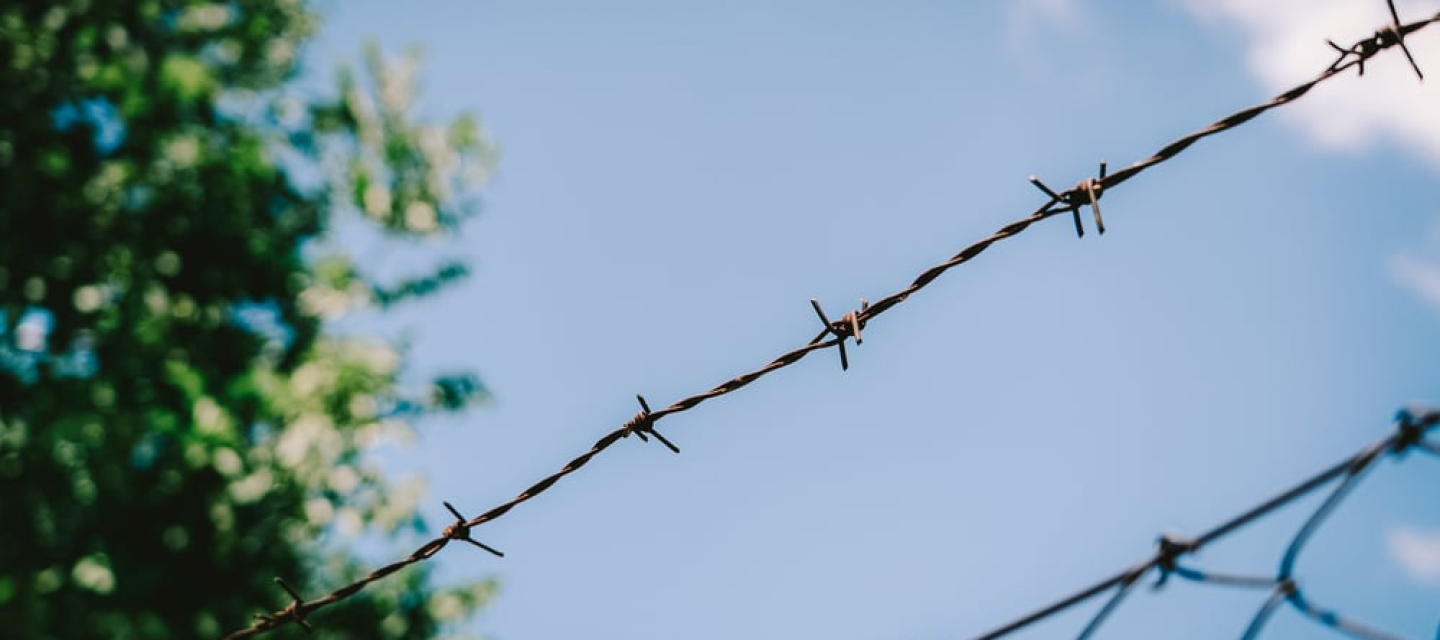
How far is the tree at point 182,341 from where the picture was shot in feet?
13.4

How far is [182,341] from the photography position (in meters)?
4.86

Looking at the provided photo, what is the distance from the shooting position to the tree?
13.4 feet

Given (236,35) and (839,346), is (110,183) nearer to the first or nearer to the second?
(236,35)

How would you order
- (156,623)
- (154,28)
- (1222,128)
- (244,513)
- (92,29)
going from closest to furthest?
1. (1222,128)
2. (156,623)
3. (244,513)
4. (92,29)
5. (154,28)

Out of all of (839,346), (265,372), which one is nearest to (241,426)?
(265,372)

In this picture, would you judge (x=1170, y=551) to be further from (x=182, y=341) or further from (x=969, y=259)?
(x=182, y=341)

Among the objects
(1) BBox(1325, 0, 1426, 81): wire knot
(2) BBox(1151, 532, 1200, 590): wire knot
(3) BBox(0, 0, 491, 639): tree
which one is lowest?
(2) BBox(1151, 532, 1200, 590): wire knot

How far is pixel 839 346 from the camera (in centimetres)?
155

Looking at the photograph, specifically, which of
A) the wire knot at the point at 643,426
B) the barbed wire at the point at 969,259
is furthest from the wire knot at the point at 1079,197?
the wire knot at the point at 643,426

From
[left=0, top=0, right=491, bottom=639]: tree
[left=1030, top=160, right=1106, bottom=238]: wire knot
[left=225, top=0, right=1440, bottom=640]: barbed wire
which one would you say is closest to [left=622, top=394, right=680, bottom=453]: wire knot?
[left=225, top=0, right=1440, bottom=640]: barbed wire

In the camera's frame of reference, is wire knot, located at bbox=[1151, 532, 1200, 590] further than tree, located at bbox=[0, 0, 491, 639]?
No

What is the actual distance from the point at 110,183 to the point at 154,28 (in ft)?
4.79

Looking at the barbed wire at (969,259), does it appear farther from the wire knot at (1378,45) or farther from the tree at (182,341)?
the tree at (182,341)

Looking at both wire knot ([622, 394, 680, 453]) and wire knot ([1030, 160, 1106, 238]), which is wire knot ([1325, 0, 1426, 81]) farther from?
wire knot ([622, 394, 680, 453])
